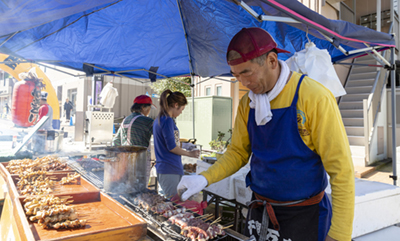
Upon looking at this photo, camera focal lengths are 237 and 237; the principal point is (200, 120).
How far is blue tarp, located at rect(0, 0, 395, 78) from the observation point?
221 cm

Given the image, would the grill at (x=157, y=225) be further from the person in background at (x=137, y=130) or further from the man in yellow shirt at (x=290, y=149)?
the person in background at (x=137, y=130)

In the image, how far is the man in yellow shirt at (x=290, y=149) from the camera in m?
1.28

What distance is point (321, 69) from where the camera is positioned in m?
2.62

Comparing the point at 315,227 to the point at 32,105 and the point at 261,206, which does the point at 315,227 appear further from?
the point at 32,105

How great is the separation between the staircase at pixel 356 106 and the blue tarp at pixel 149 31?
4885 mm

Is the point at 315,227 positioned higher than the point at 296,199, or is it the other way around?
the point at 296,199

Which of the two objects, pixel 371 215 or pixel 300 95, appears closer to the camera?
pixel 300 95

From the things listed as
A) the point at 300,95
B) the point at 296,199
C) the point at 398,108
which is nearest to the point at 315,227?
the point at 296,199

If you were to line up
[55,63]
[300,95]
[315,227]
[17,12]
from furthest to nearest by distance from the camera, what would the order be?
[55,63] → [17,12] → [315,227] → [300,95]

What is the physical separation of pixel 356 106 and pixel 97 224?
31.6 feet

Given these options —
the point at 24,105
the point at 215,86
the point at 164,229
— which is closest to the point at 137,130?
the point at 164,229

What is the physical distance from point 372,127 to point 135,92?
63.3ft

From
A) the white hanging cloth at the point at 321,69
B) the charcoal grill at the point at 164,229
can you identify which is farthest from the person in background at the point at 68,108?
the white hanging cloth at the point at 321,69

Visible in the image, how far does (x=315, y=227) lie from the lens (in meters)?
1.57
